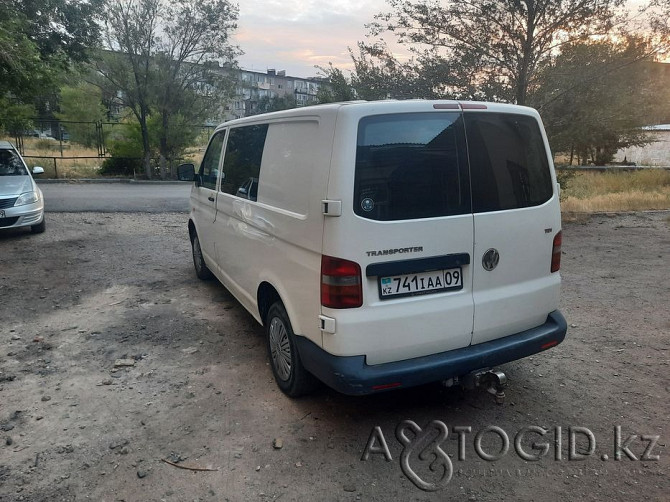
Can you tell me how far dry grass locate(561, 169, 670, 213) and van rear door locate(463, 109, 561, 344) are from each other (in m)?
9.67

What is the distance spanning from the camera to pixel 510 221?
3.24 metres

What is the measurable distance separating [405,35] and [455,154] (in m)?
8.59

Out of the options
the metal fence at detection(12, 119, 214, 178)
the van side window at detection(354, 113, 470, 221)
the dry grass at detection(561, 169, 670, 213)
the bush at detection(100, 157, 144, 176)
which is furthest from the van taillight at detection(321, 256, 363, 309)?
the bush at detection(100, 157, 144, 176)

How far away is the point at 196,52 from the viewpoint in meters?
21.1

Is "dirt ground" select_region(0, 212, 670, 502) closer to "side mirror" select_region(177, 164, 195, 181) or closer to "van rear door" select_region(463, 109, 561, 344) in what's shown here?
"van rear door" select_region(463, 109, 561, 344)

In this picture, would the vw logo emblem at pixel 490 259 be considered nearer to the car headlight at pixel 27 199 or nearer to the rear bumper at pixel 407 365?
the rear bumper at pixel 407 365

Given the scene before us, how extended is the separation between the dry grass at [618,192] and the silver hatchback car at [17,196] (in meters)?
11.5

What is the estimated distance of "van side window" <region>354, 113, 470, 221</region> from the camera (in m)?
2.86

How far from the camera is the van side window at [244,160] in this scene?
13.2 ft

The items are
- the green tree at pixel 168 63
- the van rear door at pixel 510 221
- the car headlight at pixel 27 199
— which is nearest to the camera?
the van rear door at pixel 510 221

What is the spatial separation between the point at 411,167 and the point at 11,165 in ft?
31.5

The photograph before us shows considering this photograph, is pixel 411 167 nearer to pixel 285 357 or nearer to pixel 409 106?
pixel 409 106

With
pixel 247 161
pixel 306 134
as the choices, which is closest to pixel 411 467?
pixel 306 134

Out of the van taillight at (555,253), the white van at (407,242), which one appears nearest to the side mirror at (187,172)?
the white van at (407,242)
